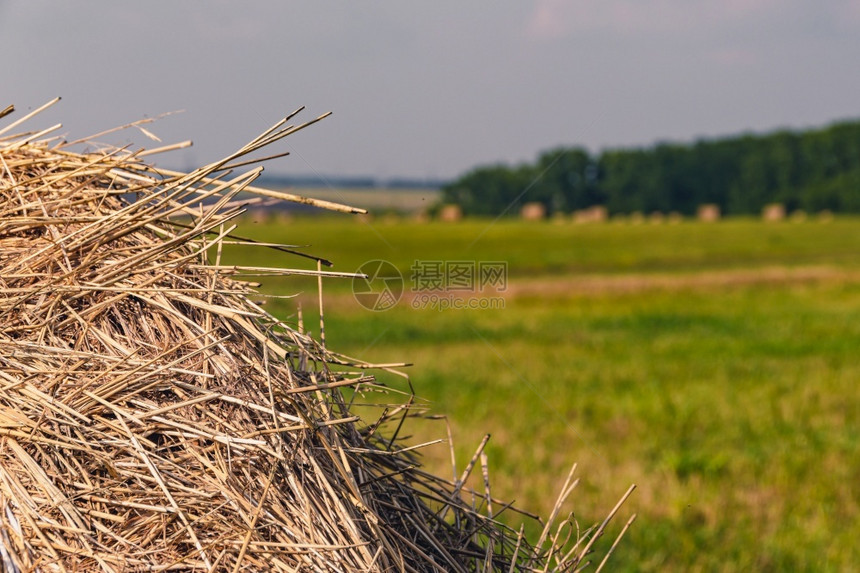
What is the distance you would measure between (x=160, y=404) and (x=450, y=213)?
194ft

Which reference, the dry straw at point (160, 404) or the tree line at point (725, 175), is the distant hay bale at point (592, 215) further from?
the dry straw at point (160, 404)

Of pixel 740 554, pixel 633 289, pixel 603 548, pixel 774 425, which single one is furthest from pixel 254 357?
Result: pixel 633 289

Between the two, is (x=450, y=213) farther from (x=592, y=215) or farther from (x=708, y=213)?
(x=708, y=213)

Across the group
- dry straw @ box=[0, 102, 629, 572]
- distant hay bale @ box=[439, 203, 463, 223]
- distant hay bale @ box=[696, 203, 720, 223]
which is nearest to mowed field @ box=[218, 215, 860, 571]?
dry straw @ box=[0, 102, 629, 572]

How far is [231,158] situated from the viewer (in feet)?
8.15

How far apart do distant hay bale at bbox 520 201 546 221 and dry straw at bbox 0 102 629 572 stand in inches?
3077

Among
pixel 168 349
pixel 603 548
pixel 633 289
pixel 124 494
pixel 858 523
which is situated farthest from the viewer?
pixel 633 289

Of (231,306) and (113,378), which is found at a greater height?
(231,306)

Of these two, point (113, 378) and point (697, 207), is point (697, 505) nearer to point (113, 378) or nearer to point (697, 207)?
point (113, 378)

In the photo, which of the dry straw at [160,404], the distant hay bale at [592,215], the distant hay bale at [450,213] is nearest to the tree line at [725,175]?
the distant hay bale at [592,215]

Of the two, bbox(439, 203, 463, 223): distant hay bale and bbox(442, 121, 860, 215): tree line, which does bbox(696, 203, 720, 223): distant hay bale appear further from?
bbox(439, 203, 463, 223): distant hay bale

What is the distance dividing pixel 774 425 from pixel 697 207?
88.9 meters

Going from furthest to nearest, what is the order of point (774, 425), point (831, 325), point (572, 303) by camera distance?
point (572, 303), point (831, 325), point (774, 425)

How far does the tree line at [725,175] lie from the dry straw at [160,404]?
77886 millimetres
